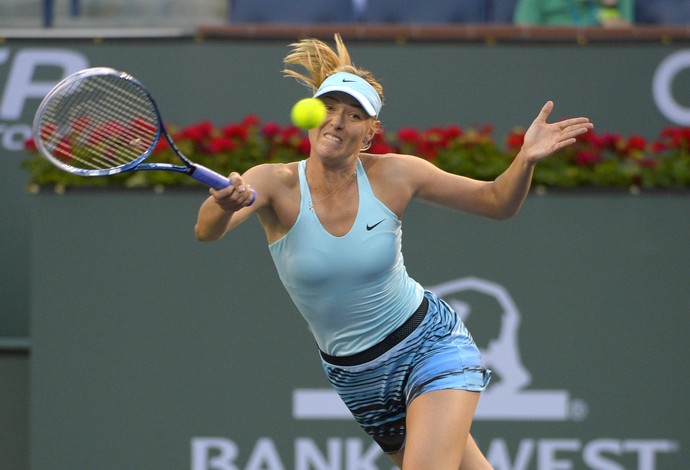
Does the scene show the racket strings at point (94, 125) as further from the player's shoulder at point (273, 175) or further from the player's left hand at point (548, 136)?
the player's left hand at point (548, 136)

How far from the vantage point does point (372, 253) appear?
3838mm

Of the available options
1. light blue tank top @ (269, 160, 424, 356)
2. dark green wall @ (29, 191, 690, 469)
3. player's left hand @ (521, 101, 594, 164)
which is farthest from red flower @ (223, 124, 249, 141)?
player's left hand @ (521, 101, 594, 164)

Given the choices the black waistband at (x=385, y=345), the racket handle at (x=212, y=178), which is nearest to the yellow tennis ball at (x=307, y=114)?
the racket handle at (x=212, y=178)

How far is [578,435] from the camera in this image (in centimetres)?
546

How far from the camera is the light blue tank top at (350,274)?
3809mm

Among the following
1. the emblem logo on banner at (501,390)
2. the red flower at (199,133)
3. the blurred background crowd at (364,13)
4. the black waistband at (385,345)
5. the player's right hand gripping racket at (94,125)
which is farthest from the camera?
the blurred background crowd at (364,13)

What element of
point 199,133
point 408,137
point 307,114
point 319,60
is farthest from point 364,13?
point 307,114

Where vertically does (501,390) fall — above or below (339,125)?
below

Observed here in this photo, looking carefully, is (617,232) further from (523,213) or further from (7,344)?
(7,344)

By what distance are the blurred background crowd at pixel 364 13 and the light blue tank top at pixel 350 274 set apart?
300 centimetres

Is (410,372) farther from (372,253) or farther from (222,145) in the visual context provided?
(222,145)

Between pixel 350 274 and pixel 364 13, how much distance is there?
3324mm

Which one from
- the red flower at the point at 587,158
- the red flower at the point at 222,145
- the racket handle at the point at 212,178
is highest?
the red flower at the point at 222,145

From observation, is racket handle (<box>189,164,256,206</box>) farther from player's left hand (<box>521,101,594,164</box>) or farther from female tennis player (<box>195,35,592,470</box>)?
player's left hand (<box>521,101,594,164</box>)
